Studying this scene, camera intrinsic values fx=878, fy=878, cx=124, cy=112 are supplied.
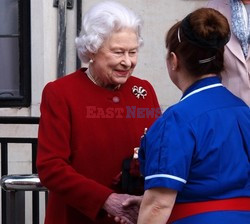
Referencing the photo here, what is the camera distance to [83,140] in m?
3.83

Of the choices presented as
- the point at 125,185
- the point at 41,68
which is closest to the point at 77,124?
the point at 125,185

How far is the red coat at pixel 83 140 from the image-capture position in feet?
12.3

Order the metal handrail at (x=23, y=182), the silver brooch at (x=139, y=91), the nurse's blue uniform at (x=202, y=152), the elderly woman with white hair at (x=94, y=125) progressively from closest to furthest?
the nurse's blue uniform at (x=202, y=152) → the elderly woman with white hair at (x=94, y=125) → the silver brooch at (x=139, y=91) → the metal handrail at (x=23, y=182)

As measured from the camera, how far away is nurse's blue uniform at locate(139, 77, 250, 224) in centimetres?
314

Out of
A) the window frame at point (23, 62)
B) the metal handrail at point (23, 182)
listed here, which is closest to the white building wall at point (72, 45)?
the window frame at point (23, 62)

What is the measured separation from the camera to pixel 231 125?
3.23m

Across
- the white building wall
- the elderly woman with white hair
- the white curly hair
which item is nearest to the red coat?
the elderly woman with white hair

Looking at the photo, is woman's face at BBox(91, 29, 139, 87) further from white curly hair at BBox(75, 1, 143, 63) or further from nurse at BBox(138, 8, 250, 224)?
nurse at BBox(138, 8, 250, 224)

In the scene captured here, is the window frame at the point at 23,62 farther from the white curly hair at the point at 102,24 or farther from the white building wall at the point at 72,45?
the white curly hair at the point at 102,24

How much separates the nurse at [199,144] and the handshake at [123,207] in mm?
363

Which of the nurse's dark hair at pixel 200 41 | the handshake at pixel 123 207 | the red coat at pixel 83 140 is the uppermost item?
the nurse's dark hair at pixel 200 41

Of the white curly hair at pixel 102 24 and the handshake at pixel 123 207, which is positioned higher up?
the white curly hair at pixel 102 24

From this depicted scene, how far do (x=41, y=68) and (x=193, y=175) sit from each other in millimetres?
3683

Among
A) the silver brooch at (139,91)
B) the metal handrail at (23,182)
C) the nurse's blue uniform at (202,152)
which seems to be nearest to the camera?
the nurse's blue uniform at (202,152)
